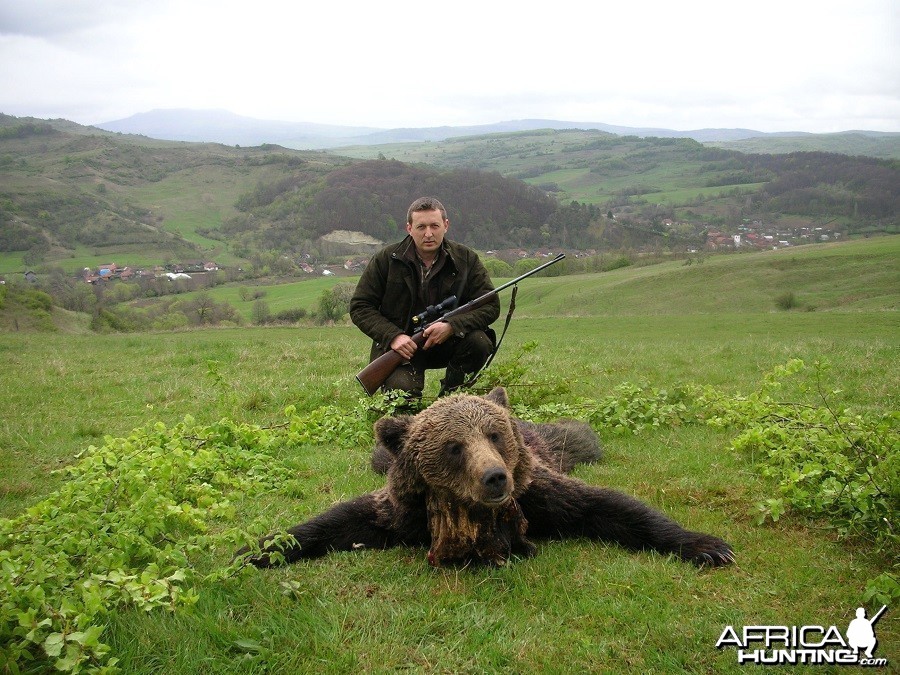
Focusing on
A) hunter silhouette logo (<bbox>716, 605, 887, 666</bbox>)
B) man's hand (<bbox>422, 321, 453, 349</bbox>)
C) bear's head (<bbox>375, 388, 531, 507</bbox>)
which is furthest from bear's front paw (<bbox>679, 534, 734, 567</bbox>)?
man's hand (<bbox>422, 321, 453, 349</bbox>)

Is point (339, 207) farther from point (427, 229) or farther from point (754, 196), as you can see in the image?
point (427, 229)

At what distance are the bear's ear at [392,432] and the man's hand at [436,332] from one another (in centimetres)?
298

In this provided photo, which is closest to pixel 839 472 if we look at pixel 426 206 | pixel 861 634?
pixel 861 634

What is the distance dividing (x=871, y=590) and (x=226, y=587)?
12.0 feet

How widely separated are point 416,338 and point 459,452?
3554 mm

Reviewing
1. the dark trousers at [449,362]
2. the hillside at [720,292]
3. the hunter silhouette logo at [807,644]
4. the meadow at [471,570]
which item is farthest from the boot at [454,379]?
the hillside at [720,292]

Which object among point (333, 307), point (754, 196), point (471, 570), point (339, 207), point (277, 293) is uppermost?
point (754, 196)

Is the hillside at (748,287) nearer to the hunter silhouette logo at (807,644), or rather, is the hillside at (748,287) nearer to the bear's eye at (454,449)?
the bear's eye at (454,449)

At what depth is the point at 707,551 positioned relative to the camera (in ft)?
14.0

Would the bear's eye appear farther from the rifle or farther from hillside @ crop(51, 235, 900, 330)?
hillside @ crop(51, 235, 900, 330)

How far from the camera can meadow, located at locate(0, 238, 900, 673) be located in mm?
3309

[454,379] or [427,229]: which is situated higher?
[427,229]

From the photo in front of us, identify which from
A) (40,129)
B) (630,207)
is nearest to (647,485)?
(630,207)

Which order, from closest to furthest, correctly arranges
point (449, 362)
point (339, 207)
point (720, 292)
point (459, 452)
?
point (459, 452), point (449, 362), point (720, 292), point (339, 207)
